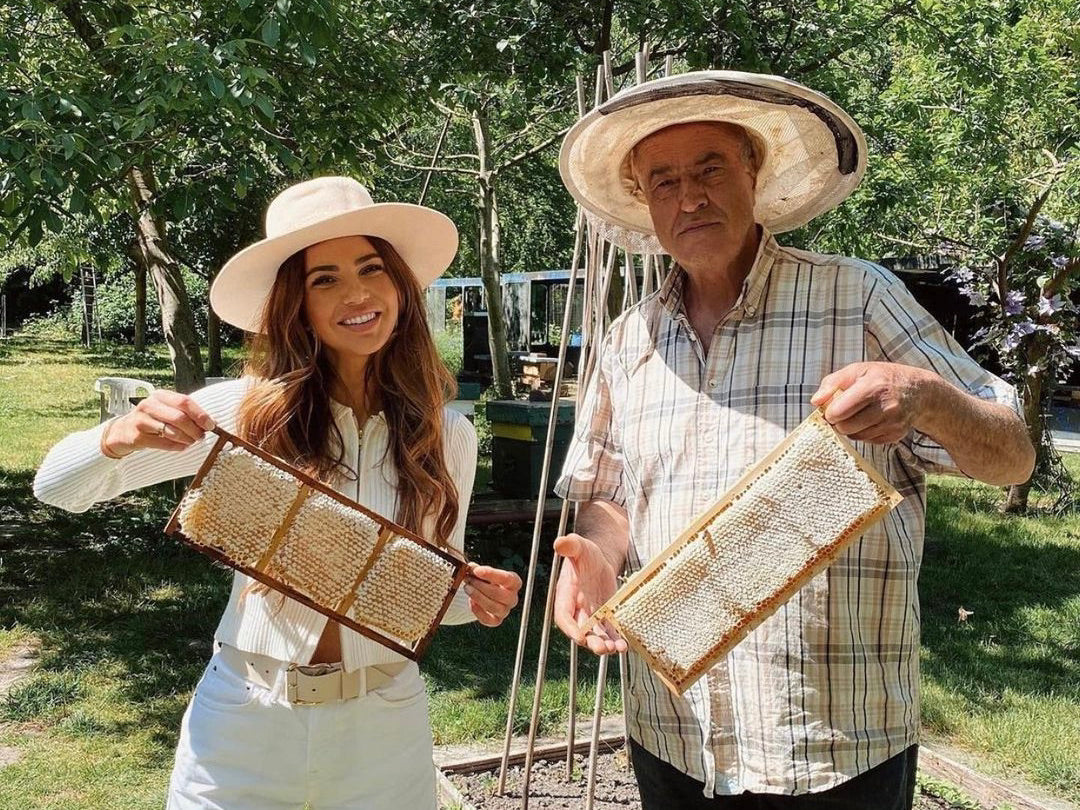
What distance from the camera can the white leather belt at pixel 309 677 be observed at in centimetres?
233

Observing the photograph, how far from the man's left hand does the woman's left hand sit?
33.2 inches

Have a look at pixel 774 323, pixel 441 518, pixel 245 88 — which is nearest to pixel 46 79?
pixel 245 88

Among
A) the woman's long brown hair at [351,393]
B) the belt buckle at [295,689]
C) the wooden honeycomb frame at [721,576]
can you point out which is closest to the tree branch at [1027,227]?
the woman's long brown hair at [351,393]

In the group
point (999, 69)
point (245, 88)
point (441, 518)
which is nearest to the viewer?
point (441, 518)

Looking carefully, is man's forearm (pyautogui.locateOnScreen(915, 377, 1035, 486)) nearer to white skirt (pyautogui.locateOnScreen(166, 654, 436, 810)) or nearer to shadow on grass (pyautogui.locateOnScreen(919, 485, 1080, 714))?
white skirt (pyautogui.locateOnScreen(166, 654, 436, 810))

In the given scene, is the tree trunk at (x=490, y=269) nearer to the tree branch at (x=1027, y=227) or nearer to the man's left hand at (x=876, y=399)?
the tree branch at (x=1027, y=227)

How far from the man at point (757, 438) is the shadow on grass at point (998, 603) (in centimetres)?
401

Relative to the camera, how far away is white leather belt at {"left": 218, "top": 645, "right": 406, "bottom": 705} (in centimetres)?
233

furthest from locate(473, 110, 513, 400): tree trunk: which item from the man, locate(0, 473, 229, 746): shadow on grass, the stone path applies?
the man

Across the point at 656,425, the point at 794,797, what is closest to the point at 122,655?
the point at 656,425

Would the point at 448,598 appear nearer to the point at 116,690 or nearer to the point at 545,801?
the point at 545,801

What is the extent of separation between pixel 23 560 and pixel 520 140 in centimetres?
1161

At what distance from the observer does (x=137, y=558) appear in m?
8.41

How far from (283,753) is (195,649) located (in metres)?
4.51
